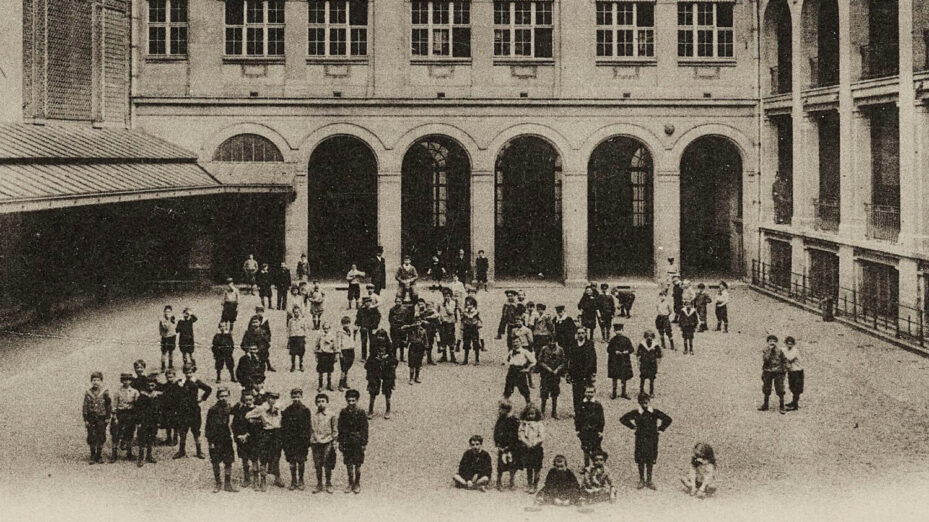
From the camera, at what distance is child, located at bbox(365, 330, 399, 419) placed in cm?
1619

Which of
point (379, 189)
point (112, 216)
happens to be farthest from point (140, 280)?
point (379, 189)

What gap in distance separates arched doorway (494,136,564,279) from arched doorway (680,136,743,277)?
481 cm

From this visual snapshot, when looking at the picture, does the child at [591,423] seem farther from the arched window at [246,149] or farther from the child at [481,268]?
the arched window at [246,149]

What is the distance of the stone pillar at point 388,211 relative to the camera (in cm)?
3216

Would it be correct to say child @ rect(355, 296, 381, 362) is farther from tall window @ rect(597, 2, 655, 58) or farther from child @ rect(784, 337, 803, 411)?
tall window @ rect(597, 2, 655, 58)

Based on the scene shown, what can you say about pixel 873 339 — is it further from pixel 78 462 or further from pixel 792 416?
pixel 78 462

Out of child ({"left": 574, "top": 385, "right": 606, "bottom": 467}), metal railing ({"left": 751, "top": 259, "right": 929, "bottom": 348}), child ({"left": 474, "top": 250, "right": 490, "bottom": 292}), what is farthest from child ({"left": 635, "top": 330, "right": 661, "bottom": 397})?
child ({"left": 474, "top": 250, "right": 490, "bottom": 292})

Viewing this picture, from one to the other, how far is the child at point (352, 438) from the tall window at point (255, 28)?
21.4 metres

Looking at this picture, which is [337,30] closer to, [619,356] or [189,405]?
[619,356]

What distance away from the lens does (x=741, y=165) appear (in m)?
33.8

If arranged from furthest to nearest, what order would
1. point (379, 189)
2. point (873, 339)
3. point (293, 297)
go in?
point (379, 189) < point (873, 339) < point (293, 297)

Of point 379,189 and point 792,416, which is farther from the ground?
point 379,189

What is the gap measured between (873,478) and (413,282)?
14.1 metres

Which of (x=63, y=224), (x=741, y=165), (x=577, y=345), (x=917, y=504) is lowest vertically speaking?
(x=917, y=504)
